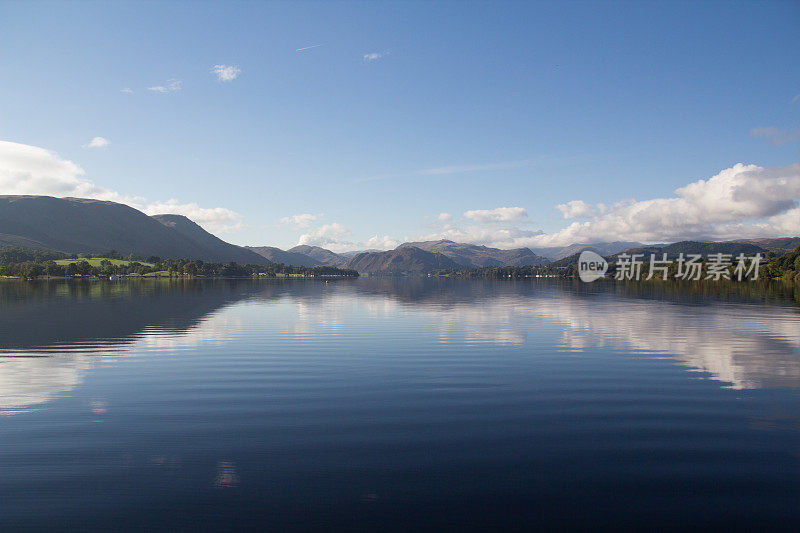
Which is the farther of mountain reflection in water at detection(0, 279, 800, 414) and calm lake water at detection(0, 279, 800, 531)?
mountain reflection in water at detection(0, 279, 800, 414)

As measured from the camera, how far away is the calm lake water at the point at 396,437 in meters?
12.1

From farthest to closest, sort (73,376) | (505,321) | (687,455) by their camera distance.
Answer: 1. (505,321)
2. (73,376)
3. (687,455)

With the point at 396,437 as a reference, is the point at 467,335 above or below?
below

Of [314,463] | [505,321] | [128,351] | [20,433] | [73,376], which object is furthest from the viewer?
[505,321]

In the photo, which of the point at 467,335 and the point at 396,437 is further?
the point at 467,335

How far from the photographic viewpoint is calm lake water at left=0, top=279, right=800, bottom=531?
12062mm

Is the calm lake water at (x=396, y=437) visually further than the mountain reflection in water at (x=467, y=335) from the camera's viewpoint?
No

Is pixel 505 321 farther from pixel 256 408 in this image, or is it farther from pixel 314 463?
pixel 314 463

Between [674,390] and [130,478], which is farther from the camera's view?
[674,390]

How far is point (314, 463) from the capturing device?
14.7 meters

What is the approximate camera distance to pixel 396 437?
17156 millimetres

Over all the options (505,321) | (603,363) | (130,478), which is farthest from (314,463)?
(505,321)

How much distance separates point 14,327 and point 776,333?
296ft

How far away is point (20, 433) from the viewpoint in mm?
17438
